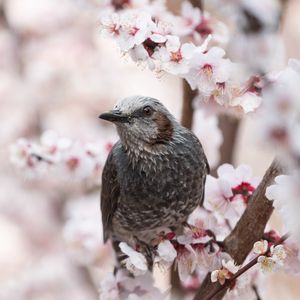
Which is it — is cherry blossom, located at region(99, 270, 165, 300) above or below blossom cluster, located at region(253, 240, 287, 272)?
above

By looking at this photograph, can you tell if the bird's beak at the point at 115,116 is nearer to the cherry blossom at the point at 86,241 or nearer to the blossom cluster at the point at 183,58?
the blossom cluster at the point at 183,58

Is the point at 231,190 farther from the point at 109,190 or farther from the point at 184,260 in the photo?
the point at 109,190

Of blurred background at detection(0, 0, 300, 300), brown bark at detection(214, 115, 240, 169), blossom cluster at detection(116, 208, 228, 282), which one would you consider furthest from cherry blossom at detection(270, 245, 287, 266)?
blurred background at detection(0, 0, 300, 300)

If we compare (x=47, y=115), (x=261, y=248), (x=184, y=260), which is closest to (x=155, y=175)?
(x=184, y=260)

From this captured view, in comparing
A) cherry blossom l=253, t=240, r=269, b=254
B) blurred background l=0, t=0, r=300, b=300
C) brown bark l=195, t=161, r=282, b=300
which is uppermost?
blurred background l=0, t=0, r=300, b=300

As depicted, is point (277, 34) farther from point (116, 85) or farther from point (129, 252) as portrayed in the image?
point (116, 85)

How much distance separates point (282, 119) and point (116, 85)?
166 inches

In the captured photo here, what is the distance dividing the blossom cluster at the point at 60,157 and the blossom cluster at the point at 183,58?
76 centimetres

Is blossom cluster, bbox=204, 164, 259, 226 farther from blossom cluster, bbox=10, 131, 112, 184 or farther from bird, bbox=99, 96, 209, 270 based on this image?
blossom cluster, bbox=10, 131, 112, 184

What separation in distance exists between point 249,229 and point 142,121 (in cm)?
47

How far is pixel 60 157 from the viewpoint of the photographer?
95.0 inches

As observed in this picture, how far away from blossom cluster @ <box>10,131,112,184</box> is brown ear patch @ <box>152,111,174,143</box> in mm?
396

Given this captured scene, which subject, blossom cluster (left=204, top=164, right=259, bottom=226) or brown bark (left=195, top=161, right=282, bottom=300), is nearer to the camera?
brown bark (left=195, top=161, right=282, bottom=300)

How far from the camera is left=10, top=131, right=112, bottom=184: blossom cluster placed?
2.36 m
